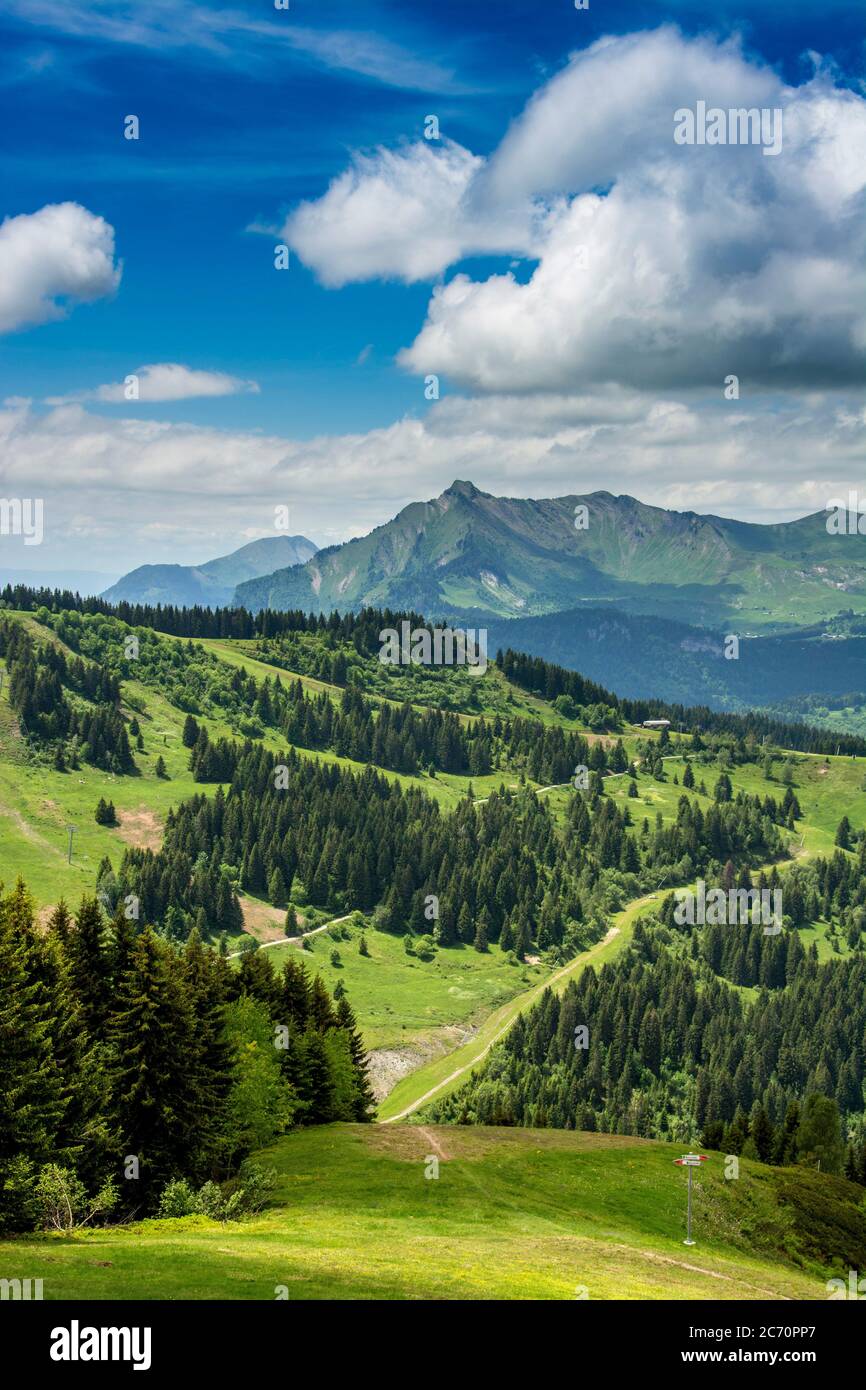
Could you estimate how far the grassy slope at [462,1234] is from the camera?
4291cm

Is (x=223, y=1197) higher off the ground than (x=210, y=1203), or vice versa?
(x=210, y=1203)

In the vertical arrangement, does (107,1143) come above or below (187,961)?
below

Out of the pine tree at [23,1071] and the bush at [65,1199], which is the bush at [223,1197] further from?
the pine tree at [23,1071]

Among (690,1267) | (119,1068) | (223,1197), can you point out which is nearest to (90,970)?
(119,1068)

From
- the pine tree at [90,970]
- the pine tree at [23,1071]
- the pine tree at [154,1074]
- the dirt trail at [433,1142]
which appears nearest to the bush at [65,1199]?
the pine tree at [23,1071]

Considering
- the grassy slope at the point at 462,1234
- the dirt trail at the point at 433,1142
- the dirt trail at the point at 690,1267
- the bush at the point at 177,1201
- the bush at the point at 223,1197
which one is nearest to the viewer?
the grassy slope at the point at 462,1234

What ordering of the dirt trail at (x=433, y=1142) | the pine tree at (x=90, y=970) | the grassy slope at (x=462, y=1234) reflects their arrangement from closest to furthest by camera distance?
the grassy slope at (x=462, y=1234) < the pine tree at (x=90, y=970) < the dirt trail at (x=433, y=1142)

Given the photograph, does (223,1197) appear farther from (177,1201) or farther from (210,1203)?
(177,1201)

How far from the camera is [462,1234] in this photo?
210 feet

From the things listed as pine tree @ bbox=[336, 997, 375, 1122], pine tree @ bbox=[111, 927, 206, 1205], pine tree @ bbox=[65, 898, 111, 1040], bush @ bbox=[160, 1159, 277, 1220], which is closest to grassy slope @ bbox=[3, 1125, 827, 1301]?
Answer: bush @ bbox=[160, 1159, 277, 1220]

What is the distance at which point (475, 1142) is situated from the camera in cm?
8931
